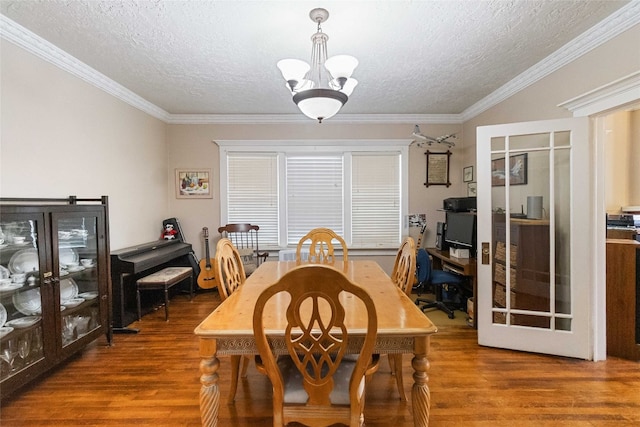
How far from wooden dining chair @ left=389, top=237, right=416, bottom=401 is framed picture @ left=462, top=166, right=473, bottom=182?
2.41 meters

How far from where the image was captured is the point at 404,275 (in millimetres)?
1989

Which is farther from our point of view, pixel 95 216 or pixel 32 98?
pixel 95 216

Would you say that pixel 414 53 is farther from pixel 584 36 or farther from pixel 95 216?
pixel 95 216

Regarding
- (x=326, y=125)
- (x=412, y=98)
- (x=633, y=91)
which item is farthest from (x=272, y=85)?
(x=633, y=91)

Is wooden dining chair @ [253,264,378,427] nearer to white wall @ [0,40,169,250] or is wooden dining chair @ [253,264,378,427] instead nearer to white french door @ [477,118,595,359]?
white french door @ [477,118,595,359]

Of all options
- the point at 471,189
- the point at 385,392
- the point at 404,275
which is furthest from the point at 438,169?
the point at 385,392

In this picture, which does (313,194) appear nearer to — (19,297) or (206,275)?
(206,275)

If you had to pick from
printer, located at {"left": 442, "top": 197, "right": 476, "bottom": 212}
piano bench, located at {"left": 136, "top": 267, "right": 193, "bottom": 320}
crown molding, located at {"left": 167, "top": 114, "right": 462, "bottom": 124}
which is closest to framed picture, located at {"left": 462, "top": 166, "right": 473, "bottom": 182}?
printer, located at {"left": 442, "top": 197, "right": 476, "bottom": 212}

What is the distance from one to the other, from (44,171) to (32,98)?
558 millimetres

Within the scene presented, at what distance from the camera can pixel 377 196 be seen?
4.20m

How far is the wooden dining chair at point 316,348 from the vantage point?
1.06m

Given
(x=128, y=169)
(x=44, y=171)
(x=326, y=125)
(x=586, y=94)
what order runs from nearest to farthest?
1. (x=586, y=94)
2. (x=44, y=171)
3. (x=128, y=169)
4. (x=326, y=125)

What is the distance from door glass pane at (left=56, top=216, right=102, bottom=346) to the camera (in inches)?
88.9

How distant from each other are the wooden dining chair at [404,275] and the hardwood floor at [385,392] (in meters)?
0.13
